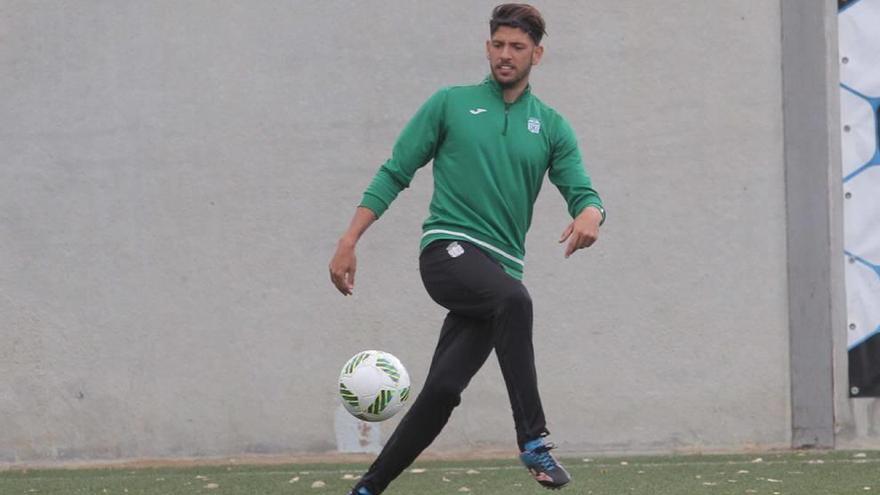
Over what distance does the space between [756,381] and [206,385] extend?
11.8ft

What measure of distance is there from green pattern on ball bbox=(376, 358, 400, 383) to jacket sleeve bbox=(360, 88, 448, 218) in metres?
0.64

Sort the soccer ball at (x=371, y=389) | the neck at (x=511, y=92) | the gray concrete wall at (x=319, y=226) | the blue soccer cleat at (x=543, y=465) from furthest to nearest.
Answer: the gray concrete wall at (x=319, y=226)
the soccer ball at (x=371, y=389)
the neck at (x=511, y=92)
the blue soccer cleat at (x=543, y=465)

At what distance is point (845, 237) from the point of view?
31.5 ft

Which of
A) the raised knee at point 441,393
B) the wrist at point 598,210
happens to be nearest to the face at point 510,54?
the wrist at point 598,210

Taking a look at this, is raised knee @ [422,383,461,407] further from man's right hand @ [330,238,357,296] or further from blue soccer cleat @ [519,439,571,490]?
man's right hand @ [330,238,357,296]

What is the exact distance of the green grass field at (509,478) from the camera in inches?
293

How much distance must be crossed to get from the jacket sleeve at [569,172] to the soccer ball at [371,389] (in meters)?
0.95

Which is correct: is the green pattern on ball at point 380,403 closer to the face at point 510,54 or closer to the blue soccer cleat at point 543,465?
the blue soccer cleat at point 543,465

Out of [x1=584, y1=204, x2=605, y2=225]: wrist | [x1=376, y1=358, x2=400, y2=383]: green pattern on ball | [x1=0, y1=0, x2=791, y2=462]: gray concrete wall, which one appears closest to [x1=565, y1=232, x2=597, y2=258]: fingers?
[x1=584, y1=204, x2=605, y2=225]: wrist

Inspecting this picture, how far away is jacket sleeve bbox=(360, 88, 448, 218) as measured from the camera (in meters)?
5.58

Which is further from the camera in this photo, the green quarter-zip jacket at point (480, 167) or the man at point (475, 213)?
the green quarter-zip jacket at point (480, 167)

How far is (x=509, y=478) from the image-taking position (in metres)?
8.14

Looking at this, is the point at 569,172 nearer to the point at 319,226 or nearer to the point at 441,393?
the point at 441,393

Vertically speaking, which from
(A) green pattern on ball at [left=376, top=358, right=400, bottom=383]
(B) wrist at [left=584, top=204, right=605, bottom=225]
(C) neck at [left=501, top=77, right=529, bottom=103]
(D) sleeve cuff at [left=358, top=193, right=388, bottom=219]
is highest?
(C) neck at [left=501, top=77, right=529, bottom=103]
